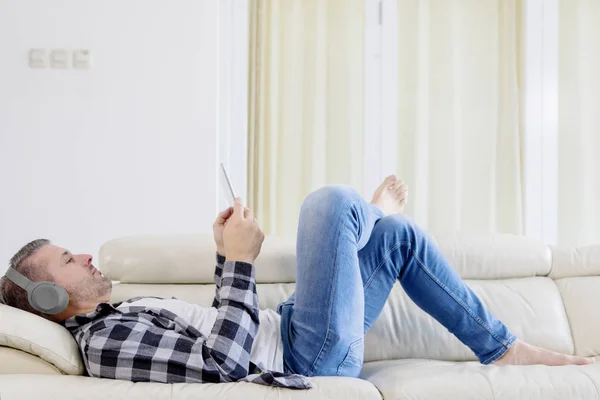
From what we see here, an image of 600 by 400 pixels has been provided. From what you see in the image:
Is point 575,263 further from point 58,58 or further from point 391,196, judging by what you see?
point 58,58

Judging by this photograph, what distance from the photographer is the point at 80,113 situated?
276 cm

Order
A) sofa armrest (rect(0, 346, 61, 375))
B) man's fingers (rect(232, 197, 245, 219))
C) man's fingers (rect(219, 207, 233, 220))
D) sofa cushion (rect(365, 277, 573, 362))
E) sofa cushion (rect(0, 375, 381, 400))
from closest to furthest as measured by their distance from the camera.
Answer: sofa cushion (rect(0, 375, 381, 400)) → sofa armrest (rect(0, 346, 61, 375)) → man's fingers (rect(232, 197, 245, 219)) → man's fingers (rect(219, 207, 233, 220)) → sofa cushion (rect(365, 277, 573, 362))

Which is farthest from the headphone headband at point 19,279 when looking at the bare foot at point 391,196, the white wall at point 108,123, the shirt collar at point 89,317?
the white wall at point 108,123

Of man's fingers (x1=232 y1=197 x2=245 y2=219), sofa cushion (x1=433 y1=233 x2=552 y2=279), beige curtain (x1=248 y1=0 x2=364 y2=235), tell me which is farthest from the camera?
beige curtain (x1=248 y1=0 x2=364 y2=235)

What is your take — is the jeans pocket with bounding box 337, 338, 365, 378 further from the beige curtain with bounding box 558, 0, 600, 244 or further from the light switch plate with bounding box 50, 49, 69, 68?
the beige curtain with bounding box 558, 0, 600, 244

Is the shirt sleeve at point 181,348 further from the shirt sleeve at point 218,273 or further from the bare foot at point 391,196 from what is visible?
the bare foot at point 391,196

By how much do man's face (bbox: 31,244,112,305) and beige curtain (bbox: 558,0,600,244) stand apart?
260 cm

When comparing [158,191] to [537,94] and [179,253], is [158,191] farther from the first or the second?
[537,94]

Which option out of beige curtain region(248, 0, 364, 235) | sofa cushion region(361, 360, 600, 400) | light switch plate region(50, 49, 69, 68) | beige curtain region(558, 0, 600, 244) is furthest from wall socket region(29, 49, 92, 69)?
beige curtain region(558, 0, 600, 244)

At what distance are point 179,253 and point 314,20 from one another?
5.91 ft

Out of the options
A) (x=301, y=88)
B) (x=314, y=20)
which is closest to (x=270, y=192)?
(x=301, y=88)

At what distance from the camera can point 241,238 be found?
1322mm

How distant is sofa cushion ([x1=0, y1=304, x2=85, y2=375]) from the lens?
1.24 m

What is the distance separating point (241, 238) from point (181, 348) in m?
0.25
